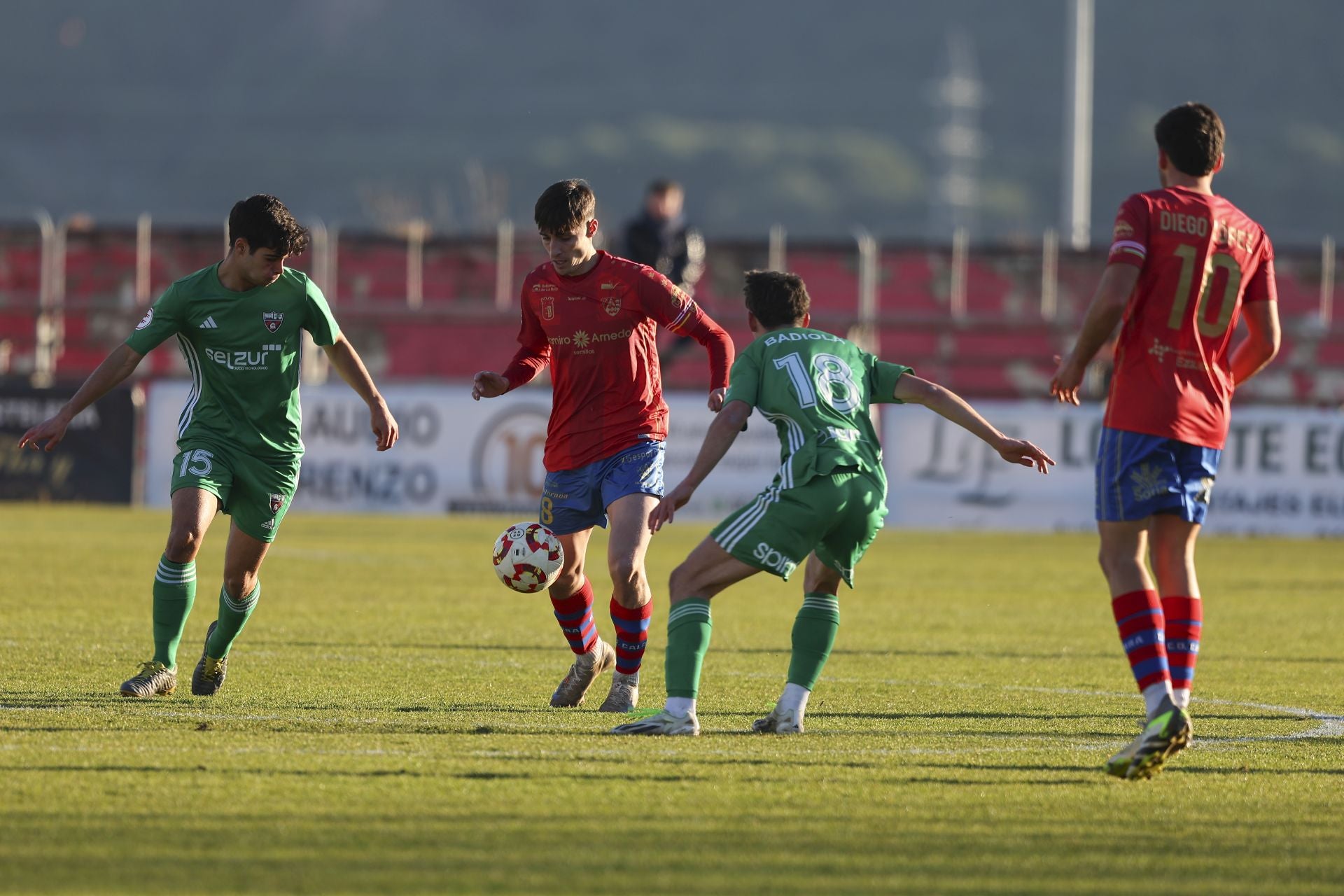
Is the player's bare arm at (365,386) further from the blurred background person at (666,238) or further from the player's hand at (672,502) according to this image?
the blurred background person at (666,238)

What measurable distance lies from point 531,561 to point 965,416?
1802mm

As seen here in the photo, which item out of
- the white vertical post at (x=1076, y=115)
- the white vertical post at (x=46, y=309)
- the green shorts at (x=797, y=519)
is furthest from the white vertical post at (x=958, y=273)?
the green shorts at (x=797, y=519)

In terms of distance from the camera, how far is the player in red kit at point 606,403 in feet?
24.1

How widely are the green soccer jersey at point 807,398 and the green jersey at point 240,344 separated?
5.98ft

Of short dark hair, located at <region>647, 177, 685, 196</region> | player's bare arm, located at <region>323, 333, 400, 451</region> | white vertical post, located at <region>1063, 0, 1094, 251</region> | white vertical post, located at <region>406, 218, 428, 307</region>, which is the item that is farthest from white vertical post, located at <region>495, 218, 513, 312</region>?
player's bare arm, located at <region>323, 333, 400, 451</region>

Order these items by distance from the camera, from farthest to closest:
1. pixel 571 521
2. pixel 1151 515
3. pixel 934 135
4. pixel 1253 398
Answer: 1. pixel 934 135
2. pixel 1253 398
3. pixel 571 521
4. pixel 1151 515

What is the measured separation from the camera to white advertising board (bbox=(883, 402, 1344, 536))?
20.0 m

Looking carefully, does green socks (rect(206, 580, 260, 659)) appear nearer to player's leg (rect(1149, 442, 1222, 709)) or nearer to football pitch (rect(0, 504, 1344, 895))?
football pitch (rect(0, 504, 1344, 895))

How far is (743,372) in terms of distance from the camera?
657 cm

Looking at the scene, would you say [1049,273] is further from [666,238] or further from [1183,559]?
[1183,559]

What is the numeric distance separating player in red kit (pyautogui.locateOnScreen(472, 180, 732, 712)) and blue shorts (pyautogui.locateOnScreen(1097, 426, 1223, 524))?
1744mm

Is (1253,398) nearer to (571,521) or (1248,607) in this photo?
(1248,607)

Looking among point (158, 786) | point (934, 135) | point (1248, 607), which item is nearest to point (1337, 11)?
point (934, 135)

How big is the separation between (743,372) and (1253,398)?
855 inches
